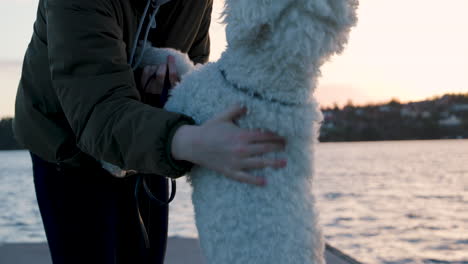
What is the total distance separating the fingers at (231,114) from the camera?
78cm

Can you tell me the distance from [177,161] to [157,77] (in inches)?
10.3

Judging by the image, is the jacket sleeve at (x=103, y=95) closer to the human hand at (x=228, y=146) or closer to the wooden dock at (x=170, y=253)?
A: the human hand at (x=228, y=146)

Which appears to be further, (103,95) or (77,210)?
(77,210)

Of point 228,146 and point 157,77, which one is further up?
point 157,77

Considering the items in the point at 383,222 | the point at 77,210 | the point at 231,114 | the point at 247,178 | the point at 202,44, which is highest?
the point at 202,44

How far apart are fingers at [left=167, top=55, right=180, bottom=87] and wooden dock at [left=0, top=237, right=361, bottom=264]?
180 centimetres

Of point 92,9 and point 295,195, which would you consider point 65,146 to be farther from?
point 295,195

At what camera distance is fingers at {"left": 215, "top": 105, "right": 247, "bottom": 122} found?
0.78m

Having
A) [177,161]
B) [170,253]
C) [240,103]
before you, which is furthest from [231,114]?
[170,253]

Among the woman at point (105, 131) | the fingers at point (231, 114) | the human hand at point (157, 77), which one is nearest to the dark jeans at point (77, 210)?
Result: the woman at point (105, 131)

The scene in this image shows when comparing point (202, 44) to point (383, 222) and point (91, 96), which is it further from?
point (383, 222)

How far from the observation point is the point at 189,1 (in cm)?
122

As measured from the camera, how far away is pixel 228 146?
0.78 metres

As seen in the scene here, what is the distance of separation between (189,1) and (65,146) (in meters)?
0.48
